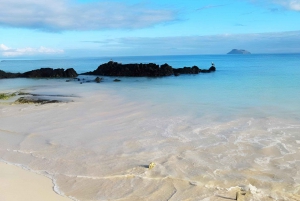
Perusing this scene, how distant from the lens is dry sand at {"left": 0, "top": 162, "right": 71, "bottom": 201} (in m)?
4.80

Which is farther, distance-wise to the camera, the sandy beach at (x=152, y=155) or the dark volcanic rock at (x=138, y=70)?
the dark volcanic rock at (x=138, y=70)

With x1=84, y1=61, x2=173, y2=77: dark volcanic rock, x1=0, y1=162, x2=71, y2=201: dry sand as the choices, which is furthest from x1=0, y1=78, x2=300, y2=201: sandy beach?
x1=84, y1=61, x2=173, y2=77: dark volcanic rock

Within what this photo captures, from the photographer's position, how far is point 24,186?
5.20 metres

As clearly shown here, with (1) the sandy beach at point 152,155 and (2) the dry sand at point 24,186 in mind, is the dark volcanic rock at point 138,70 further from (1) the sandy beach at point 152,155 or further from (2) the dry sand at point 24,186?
(2) the dry sand at point 24,186

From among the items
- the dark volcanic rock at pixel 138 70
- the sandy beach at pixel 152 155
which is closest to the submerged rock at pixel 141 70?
the dark volcanic rock at pixel 138 70

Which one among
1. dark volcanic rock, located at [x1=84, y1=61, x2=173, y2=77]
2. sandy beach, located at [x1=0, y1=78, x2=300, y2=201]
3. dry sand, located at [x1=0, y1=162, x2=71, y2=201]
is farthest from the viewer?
dark volcanic rock, located at [x1=84, y1=61, x2=173, y2=77]

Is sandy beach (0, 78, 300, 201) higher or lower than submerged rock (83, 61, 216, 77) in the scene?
lower

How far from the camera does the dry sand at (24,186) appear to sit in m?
4.80

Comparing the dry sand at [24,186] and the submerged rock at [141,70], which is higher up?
the submerged rock at [141,70]

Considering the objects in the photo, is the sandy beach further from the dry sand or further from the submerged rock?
the submerged rock

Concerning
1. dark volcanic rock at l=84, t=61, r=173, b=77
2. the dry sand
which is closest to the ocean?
the dry sand

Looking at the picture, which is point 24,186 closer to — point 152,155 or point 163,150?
point 152,155

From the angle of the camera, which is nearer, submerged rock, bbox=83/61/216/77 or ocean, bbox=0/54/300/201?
ocean, bbox=0/54/300/201

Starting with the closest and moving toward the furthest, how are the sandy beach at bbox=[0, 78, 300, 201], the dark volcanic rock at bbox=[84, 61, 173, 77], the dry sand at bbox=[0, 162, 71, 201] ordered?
the dry sand at bbox=[0, 162, 71, 201]
the sandy beach at bbox=[0, 78, 300, 201]
the dark volcanic rock at bbox=[84, 61, 173, 77]
